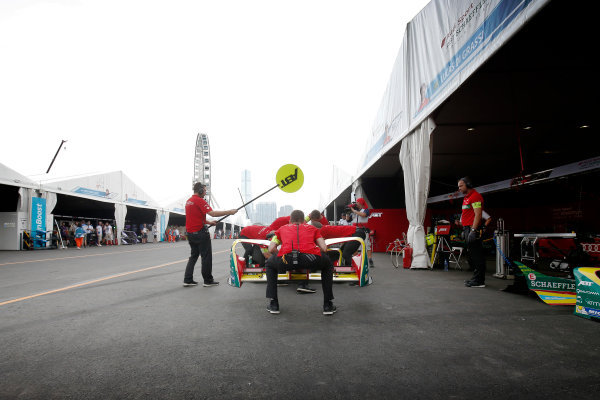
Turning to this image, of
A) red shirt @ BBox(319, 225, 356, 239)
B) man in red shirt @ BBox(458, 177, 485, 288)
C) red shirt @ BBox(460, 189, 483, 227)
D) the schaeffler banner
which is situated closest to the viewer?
the schaeffler banner

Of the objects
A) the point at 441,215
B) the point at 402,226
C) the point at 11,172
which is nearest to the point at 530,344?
the point at 402,226

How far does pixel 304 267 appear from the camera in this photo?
130 inches

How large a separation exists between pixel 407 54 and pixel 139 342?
8.13m

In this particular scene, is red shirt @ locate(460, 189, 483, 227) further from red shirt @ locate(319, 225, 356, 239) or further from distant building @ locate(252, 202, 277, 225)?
distant building @ locate(252, 202, 277, 225)

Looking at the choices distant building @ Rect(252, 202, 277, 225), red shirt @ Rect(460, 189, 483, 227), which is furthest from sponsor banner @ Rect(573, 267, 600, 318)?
distant building @ Rect(252, 202, 277, 225)

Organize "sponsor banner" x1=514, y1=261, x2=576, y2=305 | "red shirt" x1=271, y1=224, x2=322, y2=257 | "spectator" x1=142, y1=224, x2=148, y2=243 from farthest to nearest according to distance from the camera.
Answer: "spectator" x1=142, y1=224, x2=148, y2=243 → "sponsor banner" x1=514, y1=261, x2=576, y2=305 → "red shirt" x1=271, y1=224, x2=322, y2=257

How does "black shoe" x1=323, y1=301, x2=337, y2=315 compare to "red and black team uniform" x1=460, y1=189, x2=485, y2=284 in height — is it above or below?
below

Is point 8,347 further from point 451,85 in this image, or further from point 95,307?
point 451,85

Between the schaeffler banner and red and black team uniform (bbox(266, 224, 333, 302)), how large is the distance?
3.40 metres

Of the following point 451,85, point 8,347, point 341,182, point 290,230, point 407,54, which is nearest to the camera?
point 8,347

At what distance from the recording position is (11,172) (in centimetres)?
1300

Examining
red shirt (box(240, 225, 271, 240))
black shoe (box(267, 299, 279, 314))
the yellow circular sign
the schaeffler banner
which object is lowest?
black shoe (box(267, 299, 279, 314))

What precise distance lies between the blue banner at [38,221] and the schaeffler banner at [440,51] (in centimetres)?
1611

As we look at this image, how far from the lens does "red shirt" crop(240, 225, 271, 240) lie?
16.9 feet
